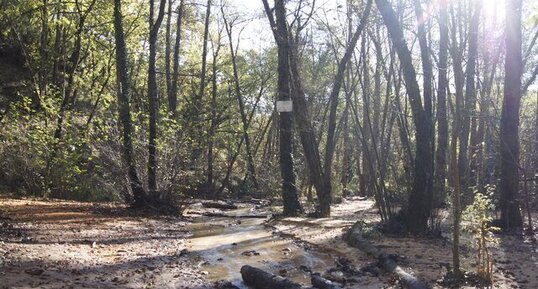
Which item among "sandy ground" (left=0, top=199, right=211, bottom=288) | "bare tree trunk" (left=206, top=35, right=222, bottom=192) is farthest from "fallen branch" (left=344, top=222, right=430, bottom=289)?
"bare tree trunk" (left=206, top=35, right=222, bottom=192)

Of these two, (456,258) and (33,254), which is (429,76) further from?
(33,254)

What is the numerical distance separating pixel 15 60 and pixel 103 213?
11.0 m

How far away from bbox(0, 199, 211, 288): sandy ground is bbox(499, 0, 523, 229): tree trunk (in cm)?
727

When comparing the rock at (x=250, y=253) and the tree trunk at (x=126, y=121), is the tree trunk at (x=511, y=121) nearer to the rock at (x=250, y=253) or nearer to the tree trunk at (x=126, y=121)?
the rock at (x=250, y=253)

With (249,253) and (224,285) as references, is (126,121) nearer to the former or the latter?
(249,253)

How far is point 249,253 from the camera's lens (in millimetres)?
9891

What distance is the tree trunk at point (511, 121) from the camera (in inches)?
454

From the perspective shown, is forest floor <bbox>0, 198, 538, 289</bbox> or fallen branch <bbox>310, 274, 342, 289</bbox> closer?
fallen branch <bbox>310, 274, 342, 289</bbox>

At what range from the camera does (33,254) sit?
7.62m

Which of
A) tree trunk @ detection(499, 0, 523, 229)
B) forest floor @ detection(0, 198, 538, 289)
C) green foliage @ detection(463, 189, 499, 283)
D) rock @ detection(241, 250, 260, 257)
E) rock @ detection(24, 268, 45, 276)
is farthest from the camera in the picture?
tree trunk @ detection(499, 0, 523, 229)

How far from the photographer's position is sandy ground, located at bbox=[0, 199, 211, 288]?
6.73 m

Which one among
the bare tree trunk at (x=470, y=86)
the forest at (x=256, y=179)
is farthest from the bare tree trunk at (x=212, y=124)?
the bare tree trunk at (x=470, y=86)

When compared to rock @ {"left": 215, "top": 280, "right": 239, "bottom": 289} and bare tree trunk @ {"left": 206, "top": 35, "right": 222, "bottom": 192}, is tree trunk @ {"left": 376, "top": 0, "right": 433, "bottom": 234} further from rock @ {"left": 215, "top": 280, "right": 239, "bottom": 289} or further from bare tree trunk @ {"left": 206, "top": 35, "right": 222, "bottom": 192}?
bare tree trunk @ {"left": 206, "top": 35, "right": 222, "bottom": 192}

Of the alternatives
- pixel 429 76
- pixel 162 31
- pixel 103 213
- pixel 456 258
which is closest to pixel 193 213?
pixel 103 213
